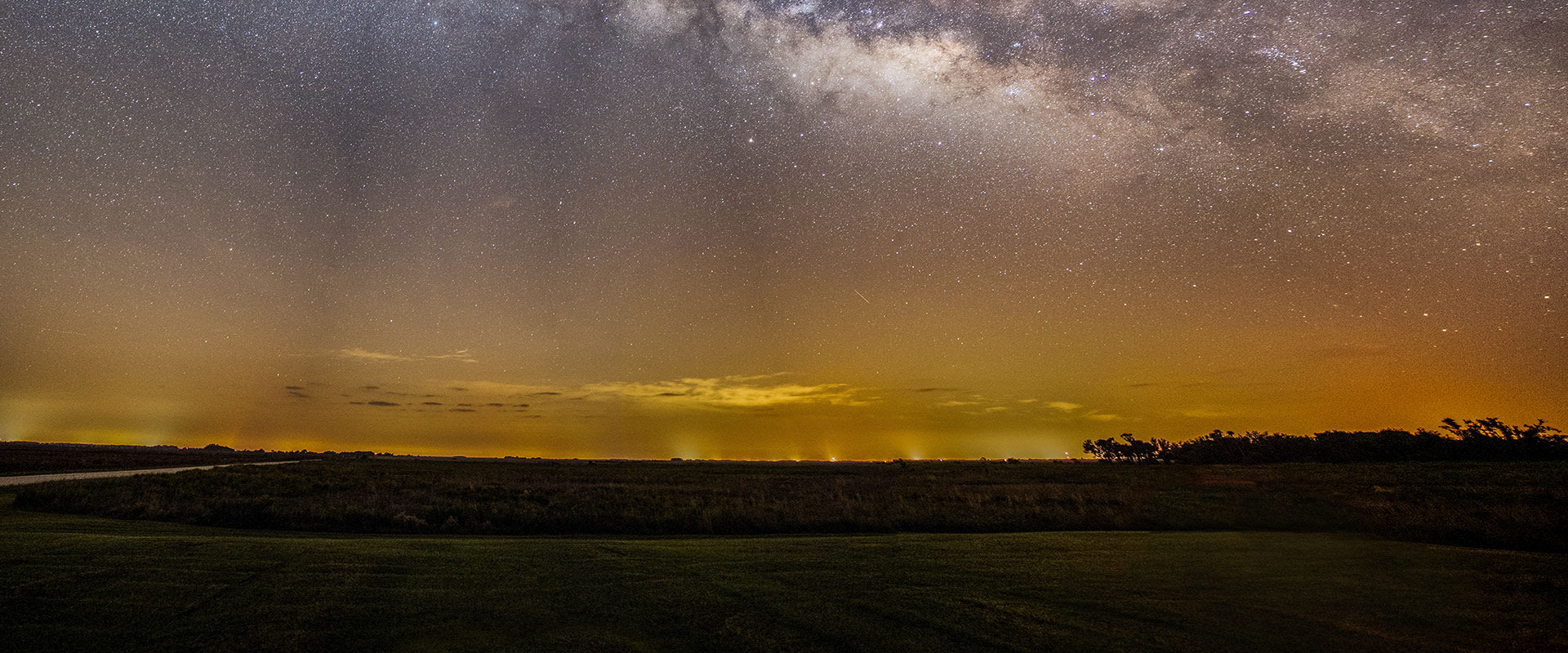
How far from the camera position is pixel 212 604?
6.10 meters

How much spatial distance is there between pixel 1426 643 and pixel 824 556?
22.4 ft

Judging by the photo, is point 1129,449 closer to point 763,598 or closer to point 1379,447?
point 1379,447

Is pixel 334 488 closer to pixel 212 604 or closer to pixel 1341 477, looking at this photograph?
pixel 212 604

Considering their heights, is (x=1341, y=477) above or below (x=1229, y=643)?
→ below

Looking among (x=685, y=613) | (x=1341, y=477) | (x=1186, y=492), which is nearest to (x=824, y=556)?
(x=685, y=613)

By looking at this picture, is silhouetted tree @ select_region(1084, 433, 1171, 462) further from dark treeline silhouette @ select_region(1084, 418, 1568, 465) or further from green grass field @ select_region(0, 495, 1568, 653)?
green grass field @ select_region(0, 495, 1568, 653)

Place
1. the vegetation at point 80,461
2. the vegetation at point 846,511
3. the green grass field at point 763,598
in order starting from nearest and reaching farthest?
the green grass field at point 763,598, the vegetation at point 846,511, the vegetation at point 80,461

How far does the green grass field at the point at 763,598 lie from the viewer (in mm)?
5312

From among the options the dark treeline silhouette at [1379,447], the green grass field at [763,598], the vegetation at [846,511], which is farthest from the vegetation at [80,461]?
the dark treeline silhouette at [1379,447]

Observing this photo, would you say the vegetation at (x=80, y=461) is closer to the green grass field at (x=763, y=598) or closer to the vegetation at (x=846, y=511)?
the vegetation at (x=846, y=511)

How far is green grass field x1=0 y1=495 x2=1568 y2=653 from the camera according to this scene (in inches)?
209

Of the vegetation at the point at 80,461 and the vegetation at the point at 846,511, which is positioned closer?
the vegetation at the point at 846,511

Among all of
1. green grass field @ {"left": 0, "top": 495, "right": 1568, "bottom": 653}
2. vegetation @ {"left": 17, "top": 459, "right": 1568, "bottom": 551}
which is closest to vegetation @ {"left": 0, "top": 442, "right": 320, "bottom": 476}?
vegetation @ {"left": 17, "top": 459, "right": 1568, "bottom": 551}

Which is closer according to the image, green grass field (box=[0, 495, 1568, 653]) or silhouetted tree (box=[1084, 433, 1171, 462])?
green grass field (box=[0, 495, 1568, 653])
